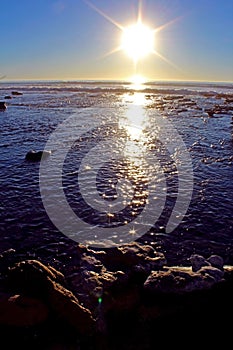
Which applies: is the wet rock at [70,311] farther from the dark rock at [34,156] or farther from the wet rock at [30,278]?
the dark rock at [34,156]

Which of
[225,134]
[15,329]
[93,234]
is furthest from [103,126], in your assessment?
[15,329]

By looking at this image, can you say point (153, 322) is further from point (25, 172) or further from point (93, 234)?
point (25, 172)

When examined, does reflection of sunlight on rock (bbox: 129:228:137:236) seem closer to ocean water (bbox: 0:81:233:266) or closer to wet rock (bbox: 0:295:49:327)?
ocean water (bbox: 0:81:233:266)

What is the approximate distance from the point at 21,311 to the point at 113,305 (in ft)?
7.67

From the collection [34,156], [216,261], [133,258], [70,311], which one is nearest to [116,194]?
[133,258]

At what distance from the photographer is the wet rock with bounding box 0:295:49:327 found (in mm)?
6773

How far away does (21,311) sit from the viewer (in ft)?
22.7

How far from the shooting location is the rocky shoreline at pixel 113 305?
6.73m

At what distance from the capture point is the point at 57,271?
8.80 meters

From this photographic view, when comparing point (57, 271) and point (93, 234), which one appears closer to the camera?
point (57, 271)

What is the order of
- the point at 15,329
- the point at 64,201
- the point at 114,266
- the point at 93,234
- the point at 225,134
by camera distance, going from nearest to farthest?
1. the point at 15,329
2. the point at 114,266
3. the point at 93,234
4. the point at 64,201
5. the point at 225,134

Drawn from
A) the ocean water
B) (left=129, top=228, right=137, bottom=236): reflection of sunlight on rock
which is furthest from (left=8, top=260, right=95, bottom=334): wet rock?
(left=129, top=228, right=137, bottom=236): reflection of sunlight on rock

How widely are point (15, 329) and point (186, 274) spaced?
4.86m

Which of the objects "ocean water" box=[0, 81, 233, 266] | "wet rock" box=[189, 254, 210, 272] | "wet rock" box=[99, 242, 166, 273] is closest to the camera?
"wet rock" box=[189, 254, 210, 272]
